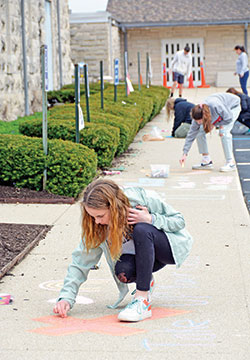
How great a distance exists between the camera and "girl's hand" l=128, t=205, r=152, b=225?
3959 millimetres

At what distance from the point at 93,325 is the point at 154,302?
23.4 inches

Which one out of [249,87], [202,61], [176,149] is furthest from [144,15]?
[176,149]

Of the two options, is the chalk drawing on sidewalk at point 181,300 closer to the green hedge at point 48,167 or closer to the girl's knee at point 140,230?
the girl's knee at point 140,230

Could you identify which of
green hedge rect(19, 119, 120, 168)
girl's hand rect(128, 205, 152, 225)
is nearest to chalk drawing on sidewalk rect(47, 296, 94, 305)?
girl's hand rect(128, 205, 152, 225)

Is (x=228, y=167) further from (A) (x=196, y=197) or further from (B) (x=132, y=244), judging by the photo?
(B) (x=132, y=244)

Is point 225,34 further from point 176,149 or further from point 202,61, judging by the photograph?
point 176,149

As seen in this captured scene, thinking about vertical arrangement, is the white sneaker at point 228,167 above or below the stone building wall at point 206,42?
below

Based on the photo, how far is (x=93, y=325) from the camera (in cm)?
401

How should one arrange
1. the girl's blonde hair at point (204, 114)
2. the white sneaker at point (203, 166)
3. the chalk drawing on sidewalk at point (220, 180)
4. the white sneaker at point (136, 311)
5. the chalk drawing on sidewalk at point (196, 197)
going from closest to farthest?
the white sneaker at point (136, 311)
the chalk drawing on sidewalk at point (196, 197)
the chalk drawing on sidewalk at point (220, 180)
the girl's blonde hair at point (204, 114)
the white sneaker at point (203, 166)

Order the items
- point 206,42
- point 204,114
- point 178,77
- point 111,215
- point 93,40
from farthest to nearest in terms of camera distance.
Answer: point 206,42, point 93,40, point 178,77, point 204,114, point 111,215

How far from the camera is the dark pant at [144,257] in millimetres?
3973

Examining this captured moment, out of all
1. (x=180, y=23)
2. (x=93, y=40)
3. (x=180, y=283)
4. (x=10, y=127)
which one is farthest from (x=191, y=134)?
(x=180, y=23)

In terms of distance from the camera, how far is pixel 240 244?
19.5 ft

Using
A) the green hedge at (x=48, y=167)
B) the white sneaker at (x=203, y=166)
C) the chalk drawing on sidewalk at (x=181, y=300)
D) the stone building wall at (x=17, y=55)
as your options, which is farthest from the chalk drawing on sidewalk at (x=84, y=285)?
the stone building wall at (x=17, y=55)
